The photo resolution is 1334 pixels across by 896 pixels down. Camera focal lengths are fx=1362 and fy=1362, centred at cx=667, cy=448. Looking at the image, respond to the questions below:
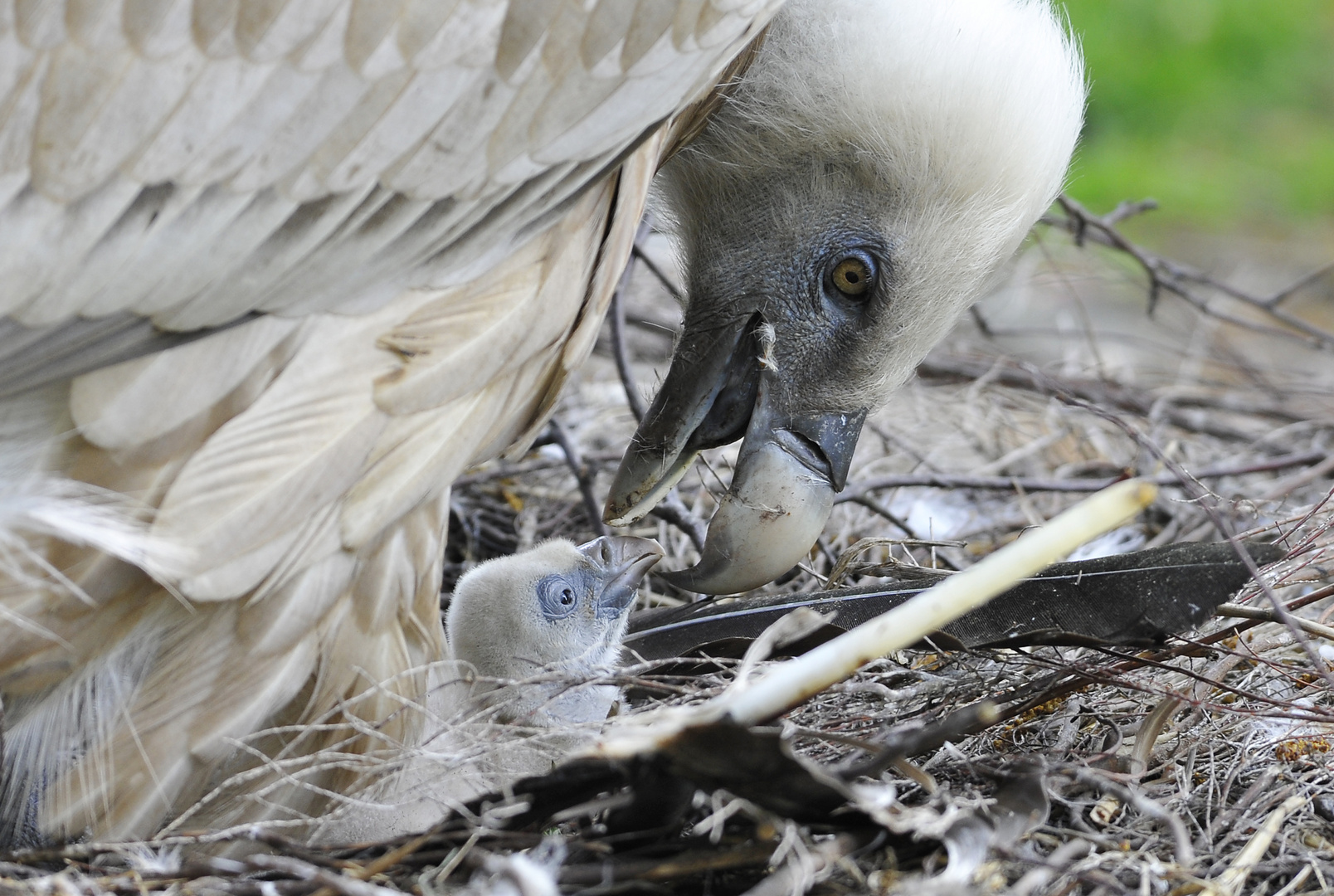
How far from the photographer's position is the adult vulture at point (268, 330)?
174cm

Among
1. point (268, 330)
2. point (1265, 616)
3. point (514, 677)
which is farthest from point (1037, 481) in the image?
point (268, 330)

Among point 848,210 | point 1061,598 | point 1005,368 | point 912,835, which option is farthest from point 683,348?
point 1005,368

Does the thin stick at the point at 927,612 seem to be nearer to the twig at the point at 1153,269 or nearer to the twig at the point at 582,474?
the twig at the point at 582,474

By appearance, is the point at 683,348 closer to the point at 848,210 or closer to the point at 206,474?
the point at 848,210

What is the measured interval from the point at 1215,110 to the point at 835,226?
8.26 metres

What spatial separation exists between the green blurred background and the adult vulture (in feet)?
22.1

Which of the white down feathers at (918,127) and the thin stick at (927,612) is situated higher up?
the white down feathers at (918,127)

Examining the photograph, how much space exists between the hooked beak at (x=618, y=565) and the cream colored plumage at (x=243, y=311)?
0.55m

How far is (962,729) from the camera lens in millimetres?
1636

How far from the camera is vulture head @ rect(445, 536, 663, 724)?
2.30 metres

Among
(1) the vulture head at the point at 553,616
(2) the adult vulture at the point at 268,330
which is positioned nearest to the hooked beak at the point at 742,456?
(1) the vulture head at the point at 553,616


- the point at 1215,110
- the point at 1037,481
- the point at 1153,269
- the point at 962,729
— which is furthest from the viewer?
the point at 1215,110

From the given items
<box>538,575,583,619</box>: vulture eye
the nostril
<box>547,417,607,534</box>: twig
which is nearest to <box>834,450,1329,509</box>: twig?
the nostril

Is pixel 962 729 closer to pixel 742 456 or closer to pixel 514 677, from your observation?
pixel 742 456
